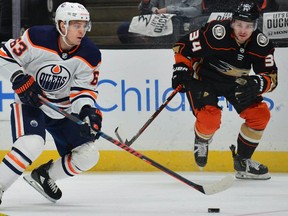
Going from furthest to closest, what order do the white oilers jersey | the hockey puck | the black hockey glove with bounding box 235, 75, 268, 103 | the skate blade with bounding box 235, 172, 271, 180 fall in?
the skate blade with bounding box 235, 172, 271, 180 → the black hockey glove with bounding box 235, 75, 268, 103 → the white oilers jersey → the hockey puck

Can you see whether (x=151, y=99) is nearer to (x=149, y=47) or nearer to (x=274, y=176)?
(x=149, y=47)

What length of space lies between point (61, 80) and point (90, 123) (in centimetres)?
32

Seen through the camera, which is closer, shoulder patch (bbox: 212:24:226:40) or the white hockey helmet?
the white hockey helmet

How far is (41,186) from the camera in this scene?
4867mm

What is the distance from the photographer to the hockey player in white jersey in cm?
459

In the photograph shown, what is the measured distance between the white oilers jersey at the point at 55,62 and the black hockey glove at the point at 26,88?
6.3 inches

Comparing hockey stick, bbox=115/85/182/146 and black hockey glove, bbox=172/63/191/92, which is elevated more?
black hockey glove, bbox=172/63/191/92

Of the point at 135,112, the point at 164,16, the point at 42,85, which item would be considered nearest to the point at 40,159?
the point at 135,112

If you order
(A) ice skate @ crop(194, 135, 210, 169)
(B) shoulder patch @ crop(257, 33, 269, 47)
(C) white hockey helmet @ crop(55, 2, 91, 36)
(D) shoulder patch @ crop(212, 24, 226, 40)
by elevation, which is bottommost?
(A) ice skate @ crop(194, 135, 210, 169)

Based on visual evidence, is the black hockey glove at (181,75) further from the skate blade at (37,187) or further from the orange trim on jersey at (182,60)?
the skate blade at (37,187)

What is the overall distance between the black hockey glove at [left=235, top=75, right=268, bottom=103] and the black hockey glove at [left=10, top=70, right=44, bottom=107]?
4.79ft

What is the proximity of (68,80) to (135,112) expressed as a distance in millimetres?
1722

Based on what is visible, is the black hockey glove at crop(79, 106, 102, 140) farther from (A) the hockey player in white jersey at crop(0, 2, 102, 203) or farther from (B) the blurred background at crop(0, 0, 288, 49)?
(B) the blurred background at crop(0, 0, 288, 49)

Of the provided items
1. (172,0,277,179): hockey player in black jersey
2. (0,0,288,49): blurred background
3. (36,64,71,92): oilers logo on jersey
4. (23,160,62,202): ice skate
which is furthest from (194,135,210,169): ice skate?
(36,64,71,92): oilers logo on jersey
